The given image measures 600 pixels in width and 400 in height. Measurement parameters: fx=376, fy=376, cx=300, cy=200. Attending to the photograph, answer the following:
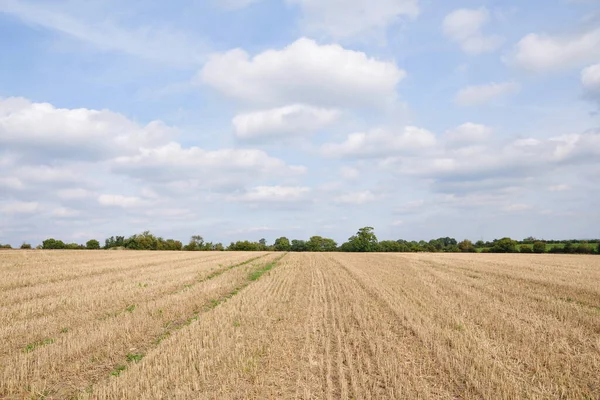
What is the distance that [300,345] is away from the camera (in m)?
9.67

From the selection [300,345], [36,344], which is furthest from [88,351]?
[300,345]

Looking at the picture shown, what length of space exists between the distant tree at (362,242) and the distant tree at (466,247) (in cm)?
2500

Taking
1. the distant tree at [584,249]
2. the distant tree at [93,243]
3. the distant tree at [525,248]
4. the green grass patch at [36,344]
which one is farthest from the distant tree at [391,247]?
the green grass patch at [36,344]

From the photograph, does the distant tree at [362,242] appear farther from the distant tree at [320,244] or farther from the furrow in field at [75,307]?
the furrow in field at [75,307]

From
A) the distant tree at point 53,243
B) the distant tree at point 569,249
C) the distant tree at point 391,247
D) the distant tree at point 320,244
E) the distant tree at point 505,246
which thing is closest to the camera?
the distant tree at point 569,249

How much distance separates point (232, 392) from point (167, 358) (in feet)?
8.31

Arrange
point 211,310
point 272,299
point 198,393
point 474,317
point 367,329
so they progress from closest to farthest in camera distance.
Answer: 1. point 198,393
2. point 367,329
3. point 474,317
4. point 211,310
5. point 272,299

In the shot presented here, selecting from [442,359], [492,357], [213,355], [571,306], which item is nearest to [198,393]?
[213,355]

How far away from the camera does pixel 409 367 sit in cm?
796

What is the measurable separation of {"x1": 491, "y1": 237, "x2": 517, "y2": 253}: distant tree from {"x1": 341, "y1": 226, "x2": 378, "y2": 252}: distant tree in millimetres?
33255

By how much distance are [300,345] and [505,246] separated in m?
107

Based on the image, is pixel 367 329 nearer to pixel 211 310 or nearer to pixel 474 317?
pixel 474 317

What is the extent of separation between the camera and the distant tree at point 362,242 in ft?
384

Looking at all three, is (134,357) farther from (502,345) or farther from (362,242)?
(362,242)
